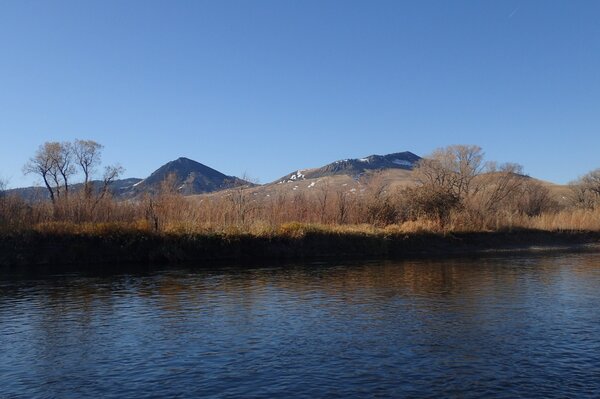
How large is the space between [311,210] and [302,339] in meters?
38.8

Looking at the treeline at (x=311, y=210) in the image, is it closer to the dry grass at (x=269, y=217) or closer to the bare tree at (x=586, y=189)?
the dry grass at (x=269, y=217)

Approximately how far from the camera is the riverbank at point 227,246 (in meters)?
36.9

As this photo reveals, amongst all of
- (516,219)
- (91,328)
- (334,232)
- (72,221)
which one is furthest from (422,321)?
(516,219)

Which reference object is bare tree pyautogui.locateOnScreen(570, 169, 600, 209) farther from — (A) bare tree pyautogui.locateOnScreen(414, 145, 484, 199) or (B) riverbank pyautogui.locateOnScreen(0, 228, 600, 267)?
(B) riverbank pyautogui.locateOnScreen(0, 228, 600, 267)

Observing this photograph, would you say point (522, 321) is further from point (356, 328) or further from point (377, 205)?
point (377, 205)

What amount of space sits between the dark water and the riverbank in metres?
10.8

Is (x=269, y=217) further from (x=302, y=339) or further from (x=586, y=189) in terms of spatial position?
(x=586, y=189)

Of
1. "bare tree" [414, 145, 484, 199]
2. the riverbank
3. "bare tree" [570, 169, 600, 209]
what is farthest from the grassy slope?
"bare tree" [570, 169, 600, 209]

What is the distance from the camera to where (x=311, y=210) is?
53.4 m

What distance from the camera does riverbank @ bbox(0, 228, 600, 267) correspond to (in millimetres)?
36906

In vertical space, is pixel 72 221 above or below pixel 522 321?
above

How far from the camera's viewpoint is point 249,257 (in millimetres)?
42062

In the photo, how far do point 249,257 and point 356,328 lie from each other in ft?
87.5

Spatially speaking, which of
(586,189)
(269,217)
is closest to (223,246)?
(269,217)
